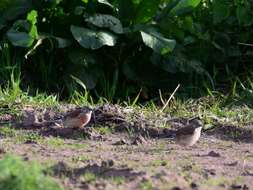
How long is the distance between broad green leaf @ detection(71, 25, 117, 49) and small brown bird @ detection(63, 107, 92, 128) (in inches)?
65.8

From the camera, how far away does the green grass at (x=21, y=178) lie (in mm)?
3352

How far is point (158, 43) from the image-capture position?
282 inches

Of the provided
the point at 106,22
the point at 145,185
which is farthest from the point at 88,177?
the point at 106,22

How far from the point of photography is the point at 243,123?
19.9ft

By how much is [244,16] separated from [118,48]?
1.46m

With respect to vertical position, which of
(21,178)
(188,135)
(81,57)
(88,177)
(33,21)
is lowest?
(81,57)

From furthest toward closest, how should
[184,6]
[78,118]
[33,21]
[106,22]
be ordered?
[184,6], [106,22], [33,21], [78,118]

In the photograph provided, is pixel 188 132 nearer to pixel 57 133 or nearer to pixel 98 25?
pixel 57 133

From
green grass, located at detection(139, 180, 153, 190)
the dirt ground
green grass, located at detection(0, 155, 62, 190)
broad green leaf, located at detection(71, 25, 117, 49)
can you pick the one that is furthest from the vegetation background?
green grass, located at detection(0, 155, 62, 190)

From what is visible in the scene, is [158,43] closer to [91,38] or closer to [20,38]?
[91,38]

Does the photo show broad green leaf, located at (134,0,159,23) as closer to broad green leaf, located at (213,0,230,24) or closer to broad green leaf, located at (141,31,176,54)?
broad green leaf, located at (141,31,176,54)

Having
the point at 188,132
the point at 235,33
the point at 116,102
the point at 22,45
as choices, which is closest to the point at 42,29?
the point at 22,45

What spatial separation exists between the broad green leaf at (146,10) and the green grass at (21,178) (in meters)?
4.05

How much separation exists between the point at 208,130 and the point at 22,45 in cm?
211
